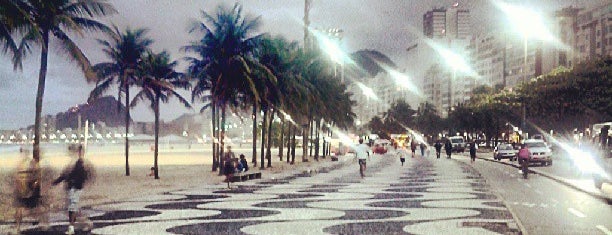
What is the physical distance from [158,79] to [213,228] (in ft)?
78.6

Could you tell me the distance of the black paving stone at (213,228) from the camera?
14.0 metres

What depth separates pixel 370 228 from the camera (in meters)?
14.6

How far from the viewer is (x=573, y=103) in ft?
228

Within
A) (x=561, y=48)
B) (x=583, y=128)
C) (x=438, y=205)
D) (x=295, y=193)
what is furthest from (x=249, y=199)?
(x=561, y=48)

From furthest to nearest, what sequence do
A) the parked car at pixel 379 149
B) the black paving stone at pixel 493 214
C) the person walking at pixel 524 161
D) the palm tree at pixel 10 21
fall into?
the parked car at pixel 379 149 → the person walking at pixel 524 161 → the palm tree at pixel 10 21 → the black paving stone at pixel 493 214

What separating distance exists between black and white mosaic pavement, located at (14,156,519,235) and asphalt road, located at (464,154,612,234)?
500 millimetres

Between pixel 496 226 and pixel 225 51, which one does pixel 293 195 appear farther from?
pixel 225 51

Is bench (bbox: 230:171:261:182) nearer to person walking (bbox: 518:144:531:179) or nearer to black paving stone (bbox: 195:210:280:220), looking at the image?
person walking (bbox: 518:144:531:179)

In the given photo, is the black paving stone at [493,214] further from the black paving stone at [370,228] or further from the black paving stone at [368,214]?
the black paving stone at [370,228]

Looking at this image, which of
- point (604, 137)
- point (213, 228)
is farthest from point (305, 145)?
point (213, 228)

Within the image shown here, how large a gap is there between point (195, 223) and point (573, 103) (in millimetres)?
A: 60101

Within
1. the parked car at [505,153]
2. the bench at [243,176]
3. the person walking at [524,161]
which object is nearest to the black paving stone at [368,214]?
the bench at [243,176]

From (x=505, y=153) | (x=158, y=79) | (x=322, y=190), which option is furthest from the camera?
(x=505, y=153)

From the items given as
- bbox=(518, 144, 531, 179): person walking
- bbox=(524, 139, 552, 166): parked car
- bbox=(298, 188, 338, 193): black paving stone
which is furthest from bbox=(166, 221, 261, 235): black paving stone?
bbox=(524, 139, 552, 166): parked car
